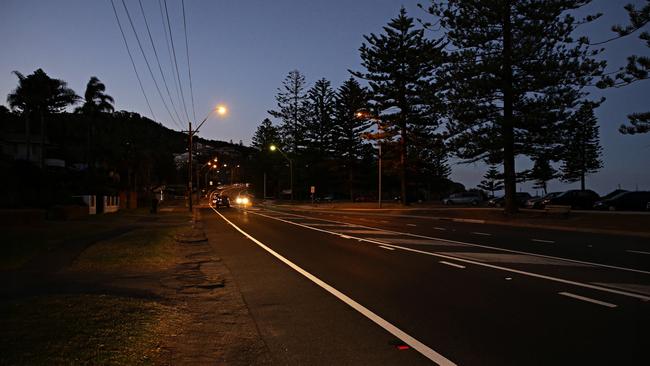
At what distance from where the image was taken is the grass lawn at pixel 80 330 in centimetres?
504

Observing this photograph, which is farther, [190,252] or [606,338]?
[190,252]

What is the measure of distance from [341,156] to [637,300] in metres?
68.7

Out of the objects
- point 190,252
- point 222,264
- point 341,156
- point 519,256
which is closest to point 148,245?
point 190,252

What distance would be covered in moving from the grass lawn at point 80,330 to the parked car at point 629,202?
35.0 m

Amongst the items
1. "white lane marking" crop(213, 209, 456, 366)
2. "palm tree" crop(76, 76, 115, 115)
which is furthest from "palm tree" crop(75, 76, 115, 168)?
"white lane marking" crop(213, 209, 456, 366)

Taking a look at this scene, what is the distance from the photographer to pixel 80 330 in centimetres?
596

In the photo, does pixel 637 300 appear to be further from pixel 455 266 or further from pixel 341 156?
pixel 341 156

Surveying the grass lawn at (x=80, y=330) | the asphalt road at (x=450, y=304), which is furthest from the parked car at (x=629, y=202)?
the grass lawn at (x=80, y=330)

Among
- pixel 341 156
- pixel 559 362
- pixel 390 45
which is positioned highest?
pixel 390 45

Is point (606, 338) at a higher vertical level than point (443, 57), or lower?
lower

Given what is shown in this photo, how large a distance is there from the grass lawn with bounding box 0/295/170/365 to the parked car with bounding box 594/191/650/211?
35020 millimetres

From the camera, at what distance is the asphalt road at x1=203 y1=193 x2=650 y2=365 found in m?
5.68

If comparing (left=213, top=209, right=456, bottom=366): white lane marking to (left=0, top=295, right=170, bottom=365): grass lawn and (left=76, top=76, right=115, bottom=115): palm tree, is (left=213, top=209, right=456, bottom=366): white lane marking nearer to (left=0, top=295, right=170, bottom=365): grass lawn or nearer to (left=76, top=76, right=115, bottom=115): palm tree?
(left=0, top=295, right=170, bottom=365): grass lawn

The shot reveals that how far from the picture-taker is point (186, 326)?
22.6 feet
